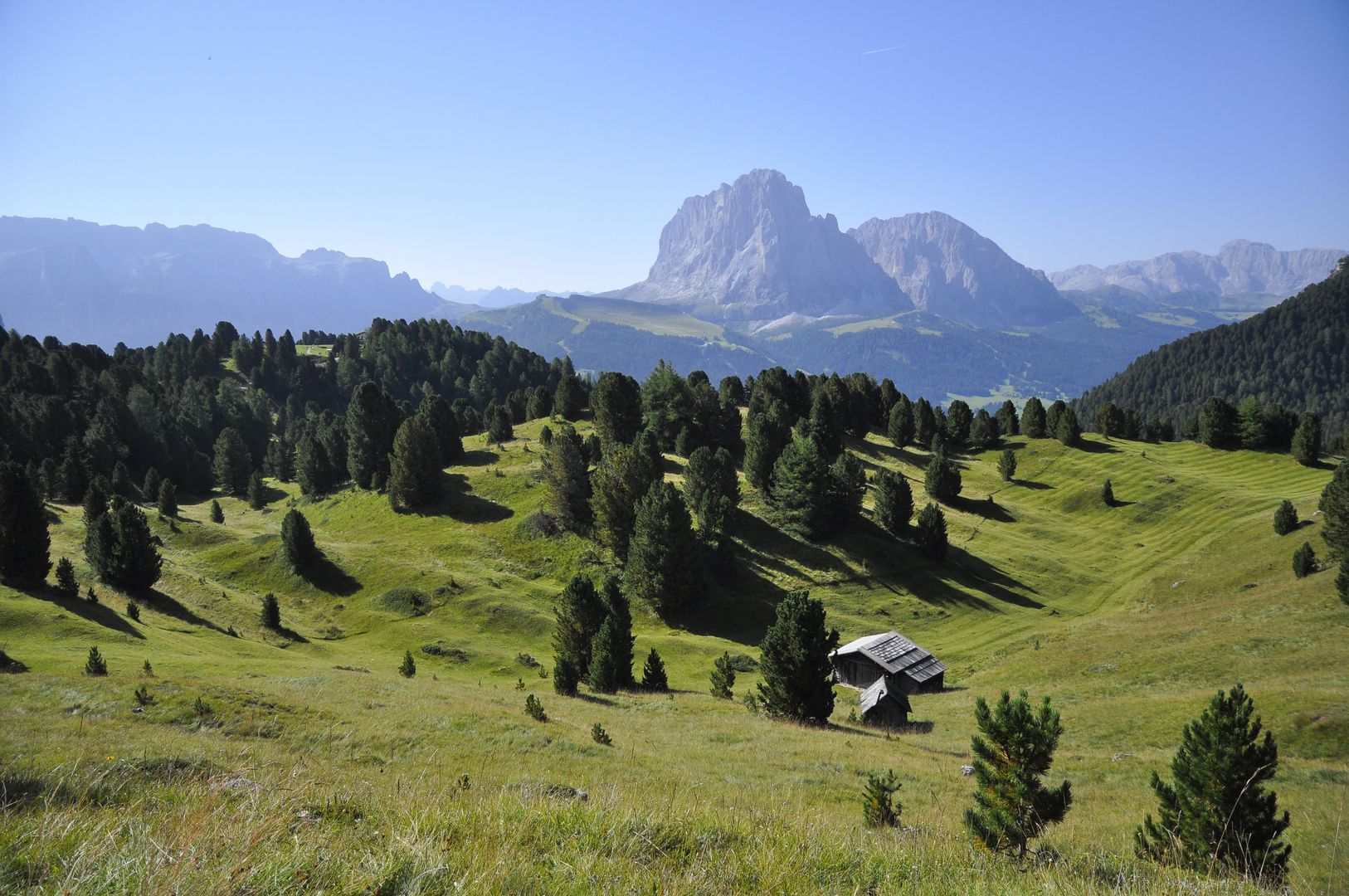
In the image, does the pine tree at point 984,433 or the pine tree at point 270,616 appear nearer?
the pine tree at point 270,616

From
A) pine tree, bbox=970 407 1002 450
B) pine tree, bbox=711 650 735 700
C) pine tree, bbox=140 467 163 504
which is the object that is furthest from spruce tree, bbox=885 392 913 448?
pine tree, bbox=140 467 163 504

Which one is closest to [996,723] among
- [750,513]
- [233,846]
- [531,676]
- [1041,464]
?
[233,846]

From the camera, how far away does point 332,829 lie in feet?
18.6

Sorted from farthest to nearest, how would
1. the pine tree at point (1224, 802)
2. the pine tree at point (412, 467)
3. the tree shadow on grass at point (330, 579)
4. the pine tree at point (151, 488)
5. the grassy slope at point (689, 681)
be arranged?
the pine tree at point (151, 488)
the pine tree at point (412, 467)
the tree shadow on grass at point (330, 579)
the pine tree at point (1224, 802)
the grassy slope at point (689, 681)

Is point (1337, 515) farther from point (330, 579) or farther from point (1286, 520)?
point (330, 579)

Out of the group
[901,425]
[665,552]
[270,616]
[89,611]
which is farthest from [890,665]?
[901,425]

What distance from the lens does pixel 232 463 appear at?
105m

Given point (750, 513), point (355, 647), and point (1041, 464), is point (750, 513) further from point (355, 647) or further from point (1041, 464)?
point (1041, 464)

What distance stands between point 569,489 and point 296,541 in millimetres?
27414

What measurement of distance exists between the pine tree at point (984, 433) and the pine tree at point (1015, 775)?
113 m

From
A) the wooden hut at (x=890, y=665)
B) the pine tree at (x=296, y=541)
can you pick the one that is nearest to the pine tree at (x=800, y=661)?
the wooden hut at (x=890, y=665)

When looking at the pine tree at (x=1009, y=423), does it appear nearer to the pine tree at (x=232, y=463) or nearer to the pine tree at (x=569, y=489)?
the pine tree at (x=569, y=489)

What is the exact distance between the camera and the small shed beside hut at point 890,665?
143ft

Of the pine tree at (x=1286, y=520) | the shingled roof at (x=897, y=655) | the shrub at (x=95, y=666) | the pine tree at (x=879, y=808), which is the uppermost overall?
the pine tree at (x=1286, y=520)
